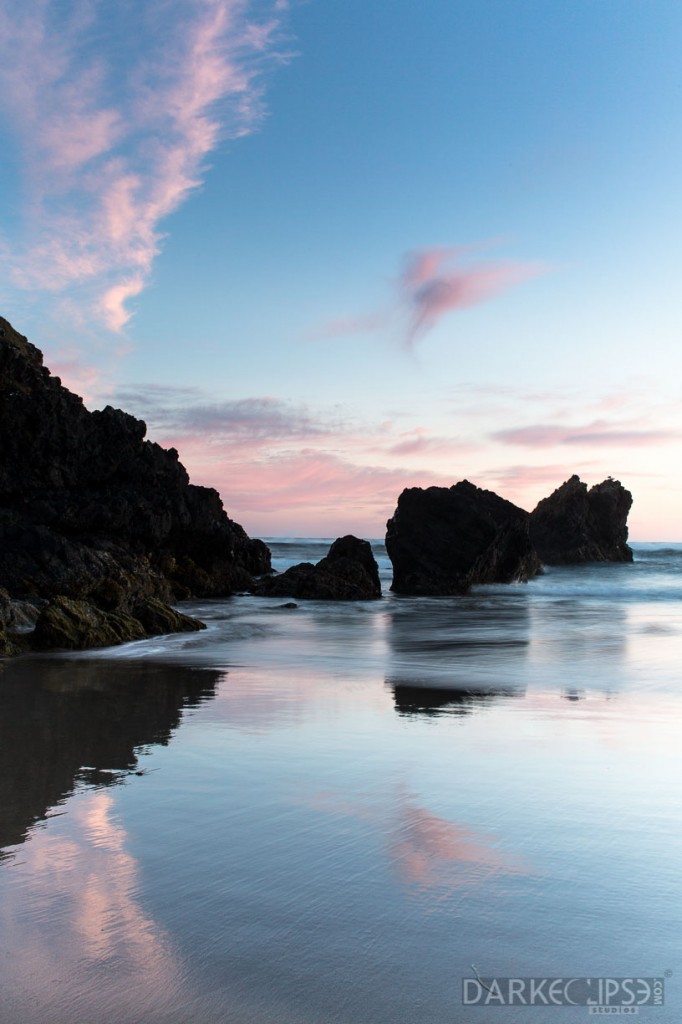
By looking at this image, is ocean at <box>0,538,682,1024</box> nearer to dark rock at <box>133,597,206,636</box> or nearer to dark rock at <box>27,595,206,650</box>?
dark rock at <box>27,595,206,650</box>

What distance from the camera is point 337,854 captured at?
385 cm

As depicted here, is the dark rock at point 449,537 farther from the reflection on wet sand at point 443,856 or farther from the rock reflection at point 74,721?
the reflection on wet sand at point 443,856

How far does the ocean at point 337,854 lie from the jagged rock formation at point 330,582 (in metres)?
17.9

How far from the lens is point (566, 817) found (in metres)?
4.41

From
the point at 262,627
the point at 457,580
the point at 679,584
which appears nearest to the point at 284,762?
the point at 262,627

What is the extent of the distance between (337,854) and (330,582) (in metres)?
23.6

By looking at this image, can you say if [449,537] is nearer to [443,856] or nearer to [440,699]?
[440,699]

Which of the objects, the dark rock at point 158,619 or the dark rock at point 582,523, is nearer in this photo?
the dark rock at point 158,619

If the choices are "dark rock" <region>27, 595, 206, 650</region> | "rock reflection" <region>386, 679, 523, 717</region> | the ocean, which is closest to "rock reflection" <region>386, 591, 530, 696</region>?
"rock reflection" <region>386, 679, 523, 717</region>

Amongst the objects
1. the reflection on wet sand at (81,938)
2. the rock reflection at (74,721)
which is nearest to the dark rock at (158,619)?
the rock reflection at (74,721)

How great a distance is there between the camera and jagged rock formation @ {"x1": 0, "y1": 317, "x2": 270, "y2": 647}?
19.5 m

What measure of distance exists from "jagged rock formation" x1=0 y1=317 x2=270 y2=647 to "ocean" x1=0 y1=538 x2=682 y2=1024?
33.0 ft

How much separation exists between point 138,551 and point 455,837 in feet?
67.3

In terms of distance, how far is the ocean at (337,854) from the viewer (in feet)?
8.69
